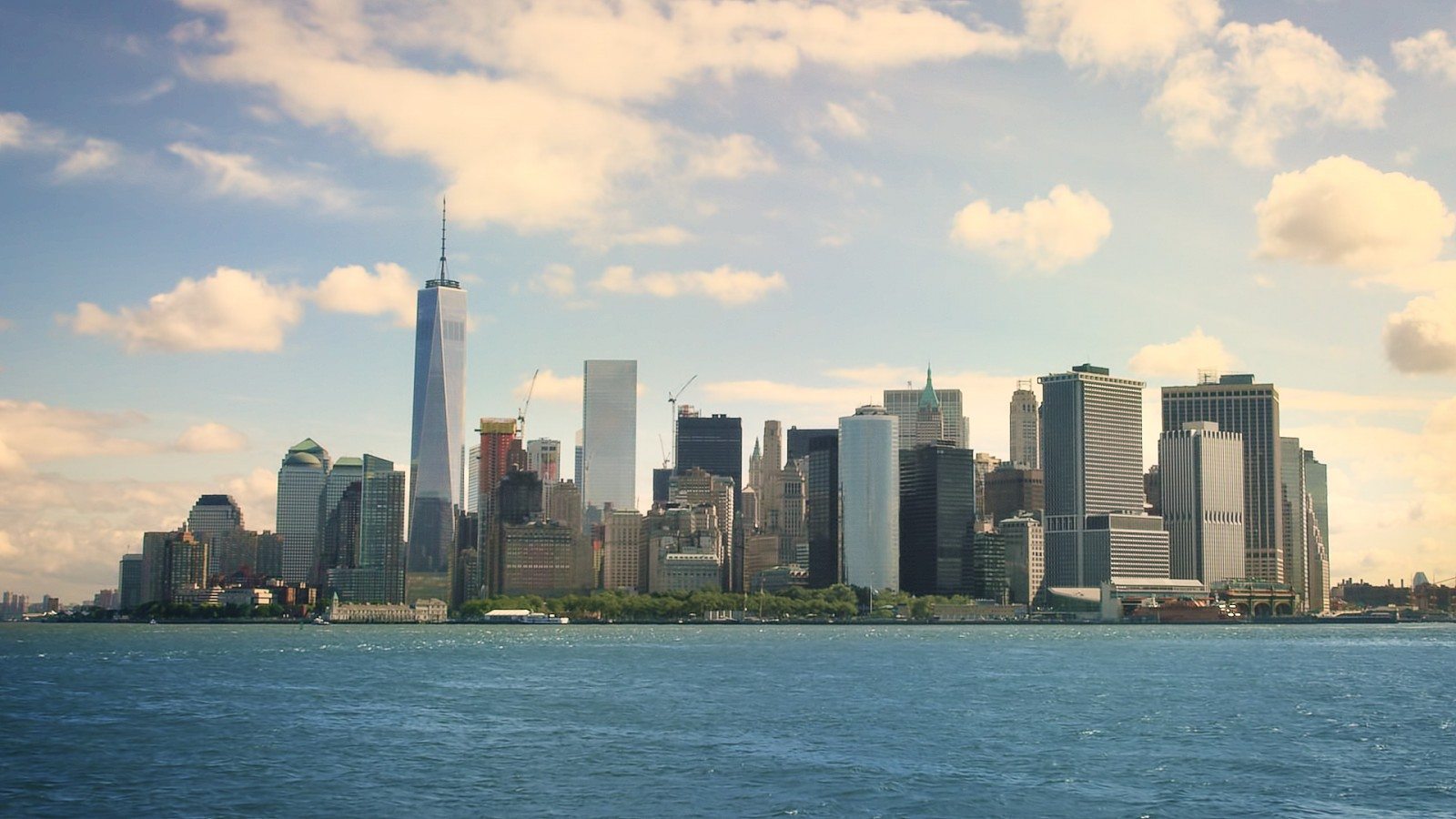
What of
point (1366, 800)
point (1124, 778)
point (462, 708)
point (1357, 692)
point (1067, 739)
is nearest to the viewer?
point (1366, 800)

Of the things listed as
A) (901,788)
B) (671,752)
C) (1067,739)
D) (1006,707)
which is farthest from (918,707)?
(901,788)

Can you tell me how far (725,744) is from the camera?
81.0m

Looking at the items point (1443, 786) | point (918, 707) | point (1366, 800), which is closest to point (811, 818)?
point (1366, 800)

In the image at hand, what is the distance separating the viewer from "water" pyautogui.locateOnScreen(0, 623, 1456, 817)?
2502 inches

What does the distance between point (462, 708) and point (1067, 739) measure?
133ft

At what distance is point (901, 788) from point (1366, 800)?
19.1 meters

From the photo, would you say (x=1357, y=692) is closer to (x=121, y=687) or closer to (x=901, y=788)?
(x=901, y=788)

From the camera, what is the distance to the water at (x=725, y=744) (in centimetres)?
6356

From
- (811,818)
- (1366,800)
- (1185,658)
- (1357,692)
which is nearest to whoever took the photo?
(811,818)

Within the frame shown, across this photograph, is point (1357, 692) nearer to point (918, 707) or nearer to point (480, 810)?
point (918, 707)

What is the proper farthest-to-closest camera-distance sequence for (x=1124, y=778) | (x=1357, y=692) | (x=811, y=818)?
(x=1357, y=692), (x=1124, y=778), (x=811, y=818)

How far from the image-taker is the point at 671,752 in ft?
255

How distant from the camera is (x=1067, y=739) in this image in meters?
83.9

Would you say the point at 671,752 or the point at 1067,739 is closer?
the point at 671,752
